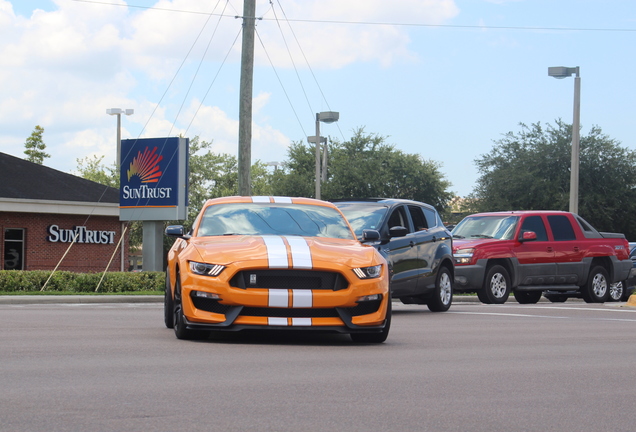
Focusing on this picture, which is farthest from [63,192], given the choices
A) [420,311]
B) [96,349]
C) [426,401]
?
[426,401]

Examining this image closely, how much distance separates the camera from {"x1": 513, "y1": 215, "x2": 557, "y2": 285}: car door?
20.3m

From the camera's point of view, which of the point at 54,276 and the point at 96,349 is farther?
the point at 54,276

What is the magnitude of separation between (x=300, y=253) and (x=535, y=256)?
11.8m

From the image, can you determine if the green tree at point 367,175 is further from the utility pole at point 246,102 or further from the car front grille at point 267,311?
the car front grille at point 267,311

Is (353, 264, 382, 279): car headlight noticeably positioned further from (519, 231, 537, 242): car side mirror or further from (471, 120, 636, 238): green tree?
(471, 120, 636, 238): green tree

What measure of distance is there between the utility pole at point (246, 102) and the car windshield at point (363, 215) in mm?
8234

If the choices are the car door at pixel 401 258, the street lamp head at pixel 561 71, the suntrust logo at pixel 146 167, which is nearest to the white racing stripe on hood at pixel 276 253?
the car door at pixel 401 258

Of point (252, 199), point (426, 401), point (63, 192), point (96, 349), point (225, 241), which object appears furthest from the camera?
point (63, 192)

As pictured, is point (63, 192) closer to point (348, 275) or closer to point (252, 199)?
point (252, 199)

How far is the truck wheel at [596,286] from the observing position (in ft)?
71.1

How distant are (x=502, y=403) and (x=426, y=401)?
0.52 m

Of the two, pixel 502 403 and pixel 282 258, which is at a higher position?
pixel 282 258

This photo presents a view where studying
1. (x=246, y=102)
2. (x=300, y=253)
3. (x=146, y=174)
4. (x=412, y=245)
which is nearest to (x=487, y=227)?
(x=412, y=245)

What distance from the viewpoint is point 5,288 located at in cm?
2300
